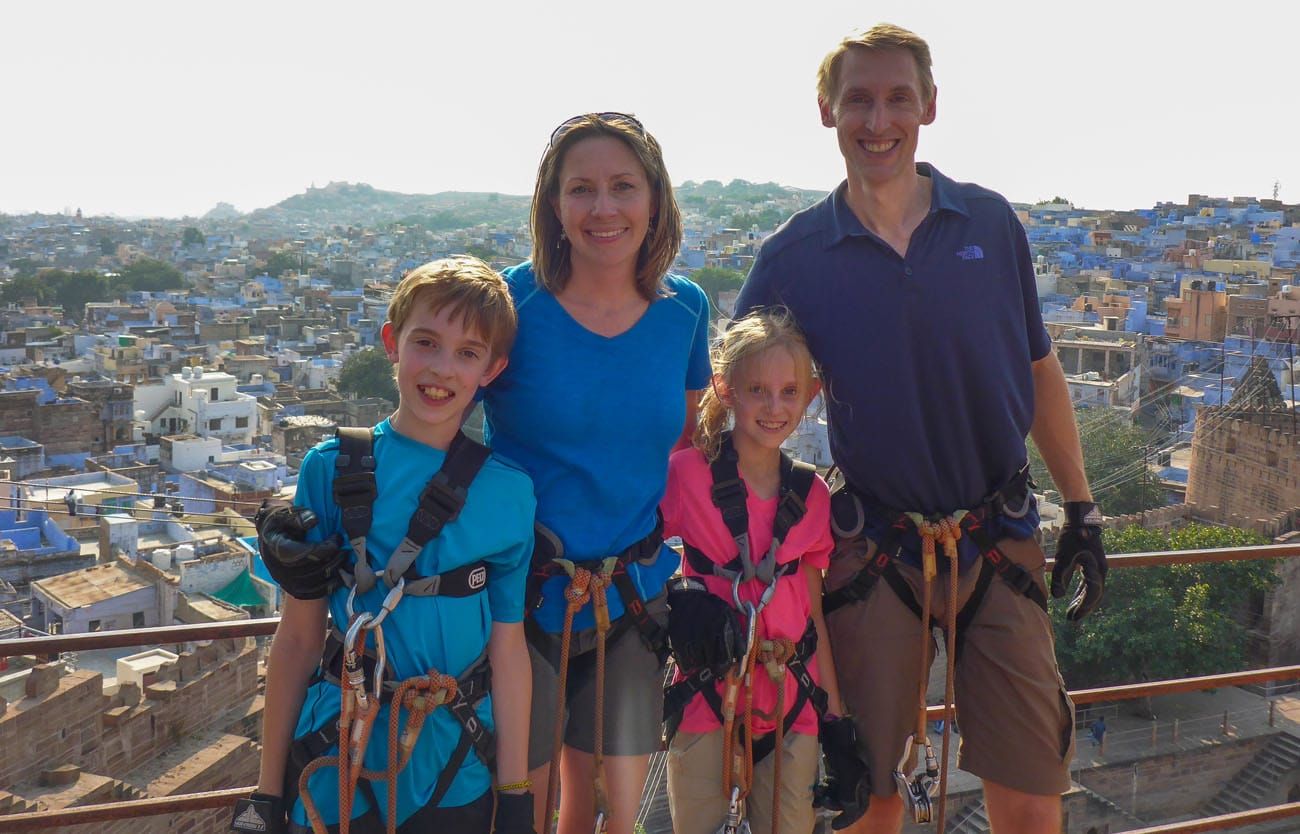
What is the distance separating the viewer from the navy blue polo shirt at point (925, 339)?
191 cm

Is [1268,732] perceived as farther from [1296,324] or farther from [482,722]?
[1296,324]

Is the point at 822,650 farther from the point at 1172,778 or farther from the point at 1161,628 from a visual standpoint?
the point at 1161,628

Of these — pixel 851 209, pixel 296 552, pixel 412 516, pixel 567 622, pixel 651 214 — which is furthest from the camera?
pixel 851 209

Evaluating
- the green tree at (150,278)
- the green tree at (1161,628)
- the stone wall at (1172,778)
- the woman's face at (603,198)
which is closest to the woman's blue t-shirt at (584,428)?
the woman's face at (603,198)

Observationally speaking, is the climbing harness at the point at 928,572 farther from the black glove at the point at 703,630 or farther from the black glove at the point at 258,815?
the black glove at the point at 258,815

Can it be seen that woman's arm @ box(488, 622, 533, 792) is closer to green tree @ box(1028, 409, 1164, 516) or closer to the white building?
green tree @ box(1028, 409, 1164, 516)

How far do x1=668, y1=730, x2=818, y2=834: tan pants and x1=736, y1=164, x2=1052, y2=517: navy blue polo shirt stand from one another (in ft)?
1.39

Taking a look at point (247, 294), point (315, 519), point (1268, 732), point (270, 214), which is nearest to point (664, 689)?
point (315, 519)

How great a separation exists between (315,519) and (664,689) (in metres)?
0.60

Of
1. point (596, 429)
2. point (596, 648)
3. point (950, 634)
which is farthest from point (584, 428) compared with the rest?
point (950, 634)

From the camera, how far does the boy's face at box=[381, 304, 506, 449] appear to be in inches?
67.4

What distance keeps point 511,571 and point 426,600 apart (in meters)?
0.13

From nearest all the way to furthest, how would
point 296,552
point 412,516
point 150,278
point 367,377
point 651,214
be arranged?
point 296,552, point 412,516, point 651,214, point 367,377, point 150,278

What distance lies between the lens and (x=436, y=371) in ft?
5.60
